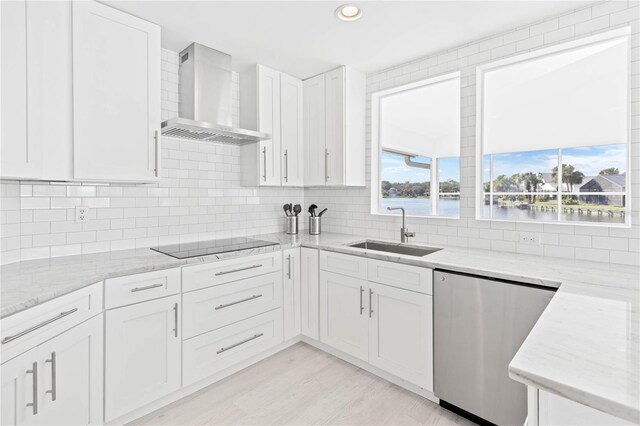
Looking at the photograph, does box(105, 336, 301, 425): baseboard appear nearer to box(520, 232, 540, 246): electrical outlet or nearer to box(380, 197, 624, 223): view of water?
box(380, 197, 624, 223): view of water

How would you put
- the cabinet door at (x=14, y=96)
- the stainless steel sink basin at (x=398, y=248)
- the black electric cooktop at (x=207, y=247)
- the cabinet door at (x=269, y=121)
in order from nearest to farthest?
1. the cabinet door at (x=14, y=96)
2. the black electric cooktop at (x=207, y=247)
3. the stainless steel sink basin at (x=398, y=248)
4. the cabinet door at (x=269, y=121)

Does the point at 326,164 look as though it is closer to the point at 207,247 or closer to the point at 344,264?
the point at 344,264

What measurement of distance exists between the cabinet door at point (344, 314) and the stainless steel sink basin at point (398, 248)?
39 centimetres

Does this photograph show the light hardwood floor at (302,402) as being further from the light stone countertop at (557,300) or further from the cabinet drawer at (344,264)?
the light stone countertop at (557,300)

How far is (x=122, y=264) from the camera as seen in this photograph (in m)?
1.93

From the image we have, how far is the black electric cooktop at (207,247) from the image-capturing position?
89.6 inches

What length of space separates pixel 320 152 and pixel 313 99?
1.81ft

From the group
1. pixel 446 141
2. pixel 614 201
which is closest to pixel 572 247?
pixel 614 201

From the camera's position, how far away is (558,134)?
7.64 ft

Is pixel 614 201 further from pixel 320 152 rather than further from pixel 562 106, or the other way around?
pixel 320 152

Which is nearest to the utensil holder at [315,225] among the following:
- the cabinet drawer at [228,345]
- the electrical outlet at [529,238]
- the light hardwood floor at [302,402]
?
the cabinet drawer at [228,345]

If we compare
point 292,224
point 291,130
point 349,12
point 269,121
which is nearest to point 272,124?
point 269,121

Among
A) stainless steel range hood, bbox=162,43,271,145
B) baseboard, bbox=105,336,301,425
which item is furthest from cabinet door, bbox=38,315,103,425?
stainless steel range hood, bbox=162,43,271,145

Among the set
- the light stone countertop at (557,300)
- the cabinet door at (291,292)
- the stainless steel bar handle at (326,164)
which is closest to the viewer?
the light stone countertop at (557,300)
